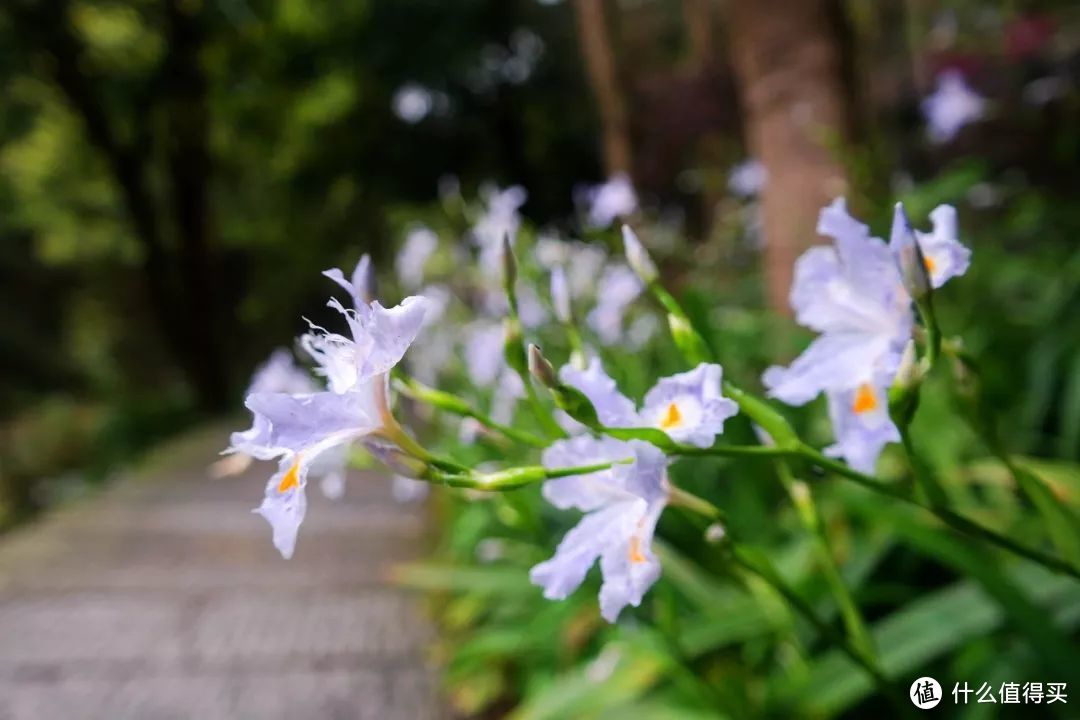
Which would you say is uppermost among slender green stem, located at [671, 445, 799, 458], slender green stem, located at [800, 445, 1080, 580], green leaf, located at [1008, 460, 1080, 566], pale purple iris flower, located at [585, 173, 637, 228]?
slender green stem, located at [671, 445, 799, 458]

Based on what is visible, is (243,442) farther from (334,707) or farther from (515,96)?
(515,96)

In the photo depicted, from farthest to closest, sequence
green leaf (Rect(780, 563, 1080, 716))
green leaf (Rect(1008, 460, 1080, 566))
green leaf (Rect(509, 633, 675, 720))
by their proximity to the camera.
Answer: green leaf (Rect(509, 633, 675, 720)) → green leaf (Rect(780, 563, 1080, 716)) → green leaf (Rect(1008, 460, 1080, 566))

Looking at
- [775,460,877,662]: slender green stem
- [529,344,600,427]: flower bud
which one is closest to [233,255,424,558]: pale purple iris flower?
[529,344,600,427]: flower bud

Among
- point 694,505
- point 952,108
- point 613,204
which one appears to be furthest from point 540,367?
point 952,108

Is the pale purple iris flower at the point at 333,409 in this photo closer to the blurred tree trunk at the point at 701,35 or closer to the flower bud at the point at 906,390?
the flower bud at the point at 906,390

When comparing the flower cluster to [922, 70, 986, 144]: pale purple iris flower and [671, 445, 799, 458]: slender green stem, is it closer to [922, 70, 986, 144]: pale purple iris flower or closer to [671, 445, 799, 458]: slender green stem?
[671, 445, 799, 458]: slender green stem

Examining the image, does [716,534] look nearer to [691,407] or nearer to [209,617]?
[691,407]

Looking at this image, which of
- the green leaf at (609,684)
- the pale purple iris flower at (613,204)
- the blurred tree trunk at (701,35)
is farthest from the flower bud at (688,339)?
the blurred tree trunk at (701,35)
